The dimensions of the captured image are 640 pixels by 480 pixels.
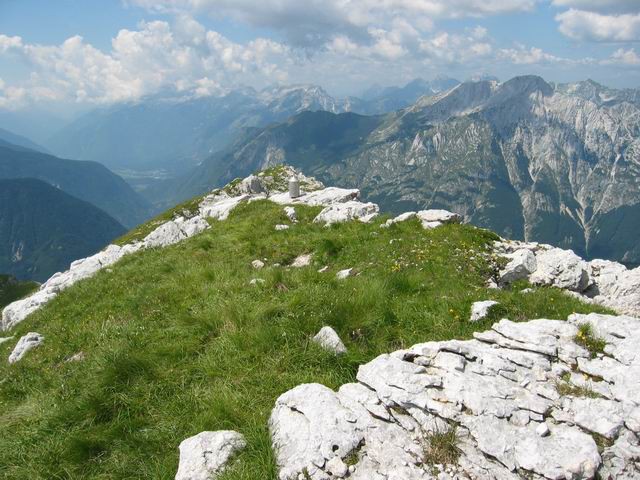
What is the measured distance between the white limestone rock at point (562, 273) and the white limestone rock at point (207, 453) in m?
11.9

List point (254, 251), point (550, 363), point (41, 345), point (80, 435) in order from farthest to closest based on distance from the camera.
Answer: point (254, 251)
point (41, 345)
point (550, 363)
point (80, 435)

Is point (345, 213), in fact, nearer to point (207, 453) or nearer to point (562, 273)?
point (562, 273)

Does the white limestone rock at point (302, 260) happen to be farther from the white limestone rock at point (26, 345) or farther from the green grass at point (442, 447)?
the green grass at point (442, 447)

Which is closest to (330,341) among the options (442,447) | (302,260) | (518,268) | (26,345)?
(442,447)

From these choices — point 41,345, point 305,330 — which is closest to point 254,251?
point 41,345

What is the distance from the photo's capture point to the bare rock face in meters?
5.11

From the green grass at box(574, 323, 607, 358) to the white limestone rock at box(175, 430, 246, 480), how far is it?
6.70 m

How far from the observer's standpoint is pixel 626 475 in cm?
506

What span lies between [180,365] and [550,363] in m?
7.36

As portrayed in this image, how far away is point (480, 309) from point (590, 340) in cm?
225

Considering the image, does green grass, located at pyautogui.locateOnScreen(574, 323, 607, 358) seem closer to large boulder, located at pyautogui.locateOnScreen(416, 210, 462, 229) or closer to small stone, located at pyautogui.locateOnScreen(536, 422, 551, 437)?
small stone, located at pyautogui.locateOnScreen(536, 422, 551, 437)

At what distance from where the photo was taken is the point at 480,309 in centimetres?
927

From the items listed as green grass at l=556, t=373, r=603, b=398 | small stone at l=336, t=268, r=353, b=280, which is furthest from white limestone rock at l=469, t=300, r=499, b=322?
small stone at l=336, t=268, r=353, b=280

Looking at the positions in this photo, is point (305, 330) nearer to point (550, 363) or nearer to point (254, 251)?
point (550, 363)
